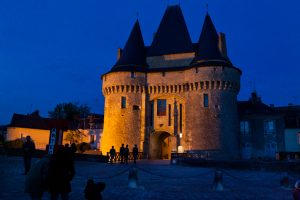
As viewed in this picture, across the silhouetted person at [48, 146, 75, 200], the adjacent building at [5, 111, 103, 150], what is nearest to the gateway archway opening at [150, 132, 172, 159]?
the adjacent building at [5, 111, 103, 150]

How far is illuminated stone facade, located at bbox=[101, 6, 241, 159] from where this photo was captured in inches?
1309

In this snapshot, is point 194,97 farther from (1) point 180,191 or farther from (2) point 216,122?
(1) point 180,191

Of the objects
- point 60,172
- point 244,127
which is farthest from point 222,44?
point 60,172

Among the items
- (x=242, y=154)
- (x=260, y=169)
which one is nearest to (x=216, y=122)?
(x=242, y=154)

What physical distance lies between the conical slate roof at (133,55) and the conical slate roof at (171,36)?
123 cm

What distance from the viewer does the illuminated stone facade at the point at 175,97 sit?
3325 centimetres

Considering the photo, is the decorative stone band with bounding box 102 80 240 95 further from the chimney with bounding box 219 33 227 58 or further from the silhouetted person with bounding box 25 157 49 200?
the silhouetted person with bounding box 25 157 49 200

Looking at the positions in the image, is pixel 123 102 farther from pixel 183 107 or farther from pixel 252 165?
pixel 252 165

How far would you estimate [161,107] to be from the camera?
36.1 m

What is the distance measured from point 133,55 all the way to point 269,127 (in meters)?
17.2

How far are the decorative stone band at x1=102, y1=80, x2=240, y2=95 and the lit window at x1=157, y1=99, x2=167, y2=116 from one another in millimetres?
1000

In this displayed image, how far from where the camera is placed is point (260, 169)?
73.4 feet

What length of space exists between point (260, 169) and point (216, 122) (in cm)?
1084

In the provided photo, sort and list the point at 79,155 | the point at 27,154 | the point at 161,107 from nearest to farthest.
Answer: the point at 27,154 → the point at 79,155 → the point at 161,107
